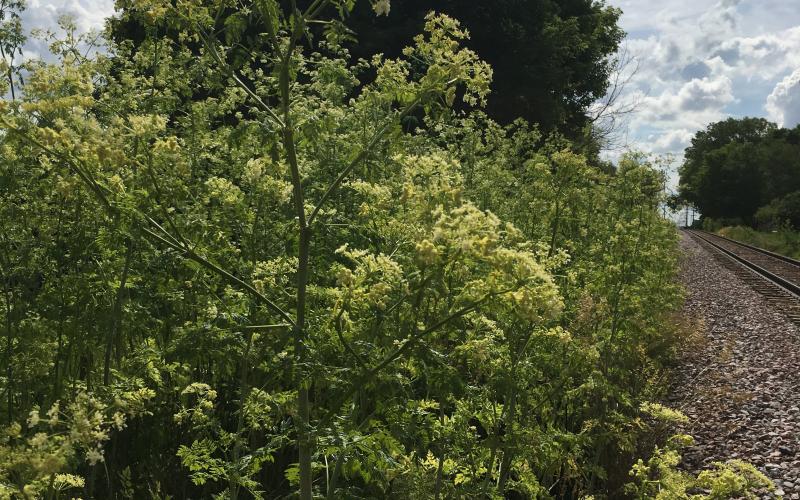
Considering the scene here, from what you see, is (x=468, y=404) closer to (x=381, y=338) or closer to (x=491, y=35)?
(x=381, y=338)

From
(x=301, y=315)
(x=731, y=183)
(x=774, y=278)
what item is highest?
(x=731, y=183)

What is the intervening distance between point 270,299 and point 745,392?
21.8 ft

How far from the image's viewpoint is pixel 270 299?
3.22 m

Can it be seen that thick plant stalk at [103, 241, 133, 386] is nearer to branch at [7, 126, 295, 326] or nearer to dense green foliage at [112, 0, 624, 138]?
branch at [7, 126, 295, 326]

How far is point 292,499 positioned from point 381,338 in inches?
40.6

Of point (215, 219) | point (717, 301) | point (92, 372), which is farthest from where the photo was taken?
point (717, 301)

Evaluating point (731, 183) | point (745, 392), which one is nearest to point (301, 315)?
point (745, 392)

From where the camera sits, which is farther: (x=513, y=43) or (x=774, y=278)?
(x=513, y=43)

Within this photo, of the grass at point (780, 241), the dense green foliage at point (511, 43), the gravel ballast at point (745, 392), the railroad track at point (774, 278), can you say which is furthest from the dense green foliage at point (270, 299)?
the grass at point (780, 241)

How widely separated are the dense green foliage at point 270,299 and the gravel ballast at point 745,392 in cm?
142

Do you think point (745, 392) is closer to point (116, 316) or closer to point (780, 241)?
point (116, 316)

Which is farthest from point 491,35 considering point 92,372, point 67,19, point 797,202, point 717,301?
point 797,202

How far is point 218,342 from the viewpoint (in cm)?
288

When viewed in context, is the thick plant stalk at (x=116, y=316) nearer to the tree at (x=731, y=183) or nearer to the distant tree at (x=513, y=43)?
the distant tree at (x=513, y=43)
